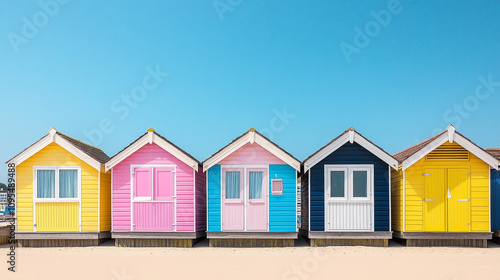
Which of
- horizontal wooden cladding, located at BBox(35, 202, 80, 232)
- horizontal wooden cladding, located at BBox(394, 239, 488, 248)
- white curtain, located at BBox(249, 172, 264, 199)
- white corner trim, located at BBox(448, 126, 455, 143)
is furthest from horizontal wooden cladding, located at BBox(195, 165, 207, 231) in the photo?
white corner trim, located at BBox(448, 126, 455, 143)

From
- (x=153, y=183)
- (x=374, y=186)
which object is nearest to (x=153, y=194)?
(x=153, y=183)

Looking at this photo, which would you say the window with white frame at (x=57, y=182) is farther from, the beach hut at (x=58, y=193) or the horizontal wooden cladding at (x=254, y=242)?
the horizontal wooden cladding at (x=254, y=242)

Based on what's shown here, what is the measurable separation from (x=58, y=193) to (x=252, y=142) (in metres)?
7.02

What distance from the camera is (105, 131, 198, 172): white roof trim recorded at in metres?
15.0

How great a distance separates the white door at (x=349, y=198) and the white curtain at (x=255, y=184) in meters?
2.26

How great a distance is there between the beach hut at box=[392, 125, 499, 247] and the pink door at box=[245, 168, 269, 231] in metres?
4.70

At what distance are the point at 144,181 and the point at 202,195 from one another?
2.26 m

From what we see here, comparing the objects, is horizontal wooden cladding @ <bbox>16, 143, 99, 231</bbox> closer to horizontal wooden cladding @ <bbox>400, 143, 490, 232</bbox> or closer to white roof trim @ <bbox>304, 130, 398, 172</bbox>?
white roof trim @ <bbox>304, 130, 398, 172</bbox>

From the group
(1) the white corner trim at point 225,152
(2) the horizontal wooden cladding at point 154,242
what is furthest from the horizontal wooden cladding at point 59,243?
(1) the white corner trim at point 225,152

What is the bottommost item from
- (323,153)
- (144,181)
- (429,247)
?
(429,247)

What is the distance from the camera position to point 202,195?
53.4 ft

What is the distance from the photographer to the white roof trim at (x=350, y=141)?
48.5 feet
